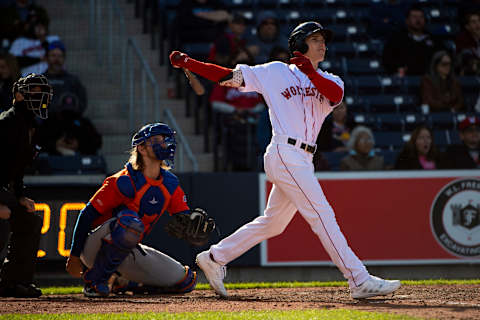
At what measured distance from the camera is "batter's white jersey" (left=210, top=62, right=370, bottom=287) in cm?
619

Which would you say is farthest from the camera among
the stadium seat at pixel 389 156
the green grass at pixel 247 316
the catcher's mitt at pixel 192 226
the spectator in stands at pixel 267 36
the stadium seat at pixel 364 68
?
the stadium seat at pixel 364 68

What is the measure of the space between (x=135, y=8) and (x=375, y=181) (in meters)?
5.95

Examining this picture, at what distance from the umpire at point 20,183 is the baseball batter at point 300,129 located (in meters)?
1.20

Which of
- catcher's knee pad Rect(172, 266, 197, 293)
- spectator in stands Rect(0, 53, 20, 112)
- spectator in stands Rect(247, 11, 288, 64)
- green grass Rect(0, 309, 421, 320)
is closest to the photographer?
green grass Rect(0, 309, 421, 320)

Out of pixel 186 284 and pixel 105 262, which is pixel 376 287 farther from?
pixel 105 262

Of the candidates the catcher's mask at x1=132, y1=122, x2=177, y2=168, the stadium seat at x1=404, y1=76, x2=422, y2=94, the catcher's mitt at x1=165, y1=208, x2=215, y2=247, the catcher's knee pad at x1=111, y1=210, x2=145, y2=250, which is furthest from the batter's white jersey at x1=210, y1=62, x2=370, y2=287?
the stadium seat at x1=404, y1=76, x2=422, y2=94

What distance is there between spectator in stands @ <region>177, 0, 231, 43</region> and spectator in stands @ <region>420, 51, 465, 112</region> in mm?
3124

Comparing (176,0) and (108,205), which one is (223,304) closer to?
(108,205)

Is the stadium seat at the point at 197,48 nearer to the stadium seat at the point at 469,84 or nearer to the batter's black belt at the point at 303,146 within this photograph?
the stadium seat at the point at 469,84

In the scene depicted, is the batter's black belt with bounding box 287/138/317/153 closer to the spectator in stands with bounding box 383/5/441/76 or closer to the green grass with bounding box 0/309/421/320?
the green grass with bounding box 0/309/421/320

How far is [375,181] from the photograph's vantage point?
394 inches

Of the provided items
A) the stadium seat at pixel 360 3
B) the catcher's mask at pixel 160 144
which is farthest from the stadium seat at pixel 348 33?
the catcher's mask at pixel 160 144

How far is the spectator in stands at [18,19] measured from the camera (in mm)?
12625

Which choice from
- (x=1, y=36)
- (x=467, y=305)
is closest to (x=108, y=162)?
(x=1, y=36)
